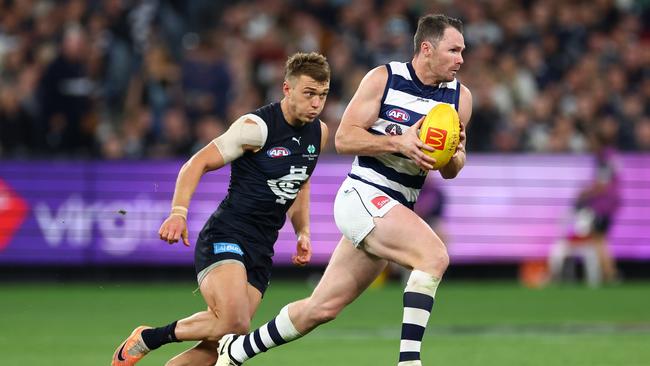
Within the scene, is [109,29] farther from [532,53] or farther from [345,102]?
[532,53]

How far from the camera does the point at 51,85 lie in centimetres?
1884

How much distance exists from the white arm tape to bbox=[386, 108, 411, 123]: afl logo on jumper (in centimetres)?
86

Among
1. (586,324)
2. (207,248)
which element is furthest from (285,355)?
(586,324)

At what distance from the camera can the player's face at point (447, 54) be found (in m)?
8.38

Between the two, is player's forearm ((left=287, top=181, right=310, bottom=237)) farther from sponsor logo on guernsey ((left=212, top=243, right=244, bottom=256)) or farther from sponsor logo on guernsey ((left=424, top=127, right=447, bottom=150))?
sponsor logo on guernsey ((left=424, top=127, right=447, bottom=150))

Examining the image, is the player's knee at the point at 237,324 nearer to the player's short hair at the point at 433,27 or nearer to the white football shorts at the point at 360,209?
the white football shorts at the point at 360,209

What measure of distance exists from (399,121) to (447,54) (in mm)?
540

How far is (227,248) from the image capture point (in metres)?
8.58

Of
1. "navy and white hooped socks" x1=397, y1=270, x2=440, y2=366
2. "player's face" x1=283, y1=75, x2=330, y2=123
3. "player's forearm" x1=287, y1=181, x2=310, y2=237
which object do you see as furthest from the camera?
"player's forearm" x1=287, y1=181, x2=310, y2=237

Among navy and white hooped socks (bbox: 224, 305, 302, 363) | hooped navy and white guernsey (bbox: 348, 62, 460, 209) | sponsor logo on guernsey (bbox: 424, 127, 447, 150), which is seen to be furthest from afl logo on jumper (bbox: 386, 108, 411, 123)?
navy and white hooped socks (bbox: 224, 305, 302, 363)

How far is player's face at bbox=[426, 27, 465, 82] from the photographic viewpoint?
838cm

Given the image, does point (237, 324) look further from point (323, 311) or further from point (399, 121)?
point (399, 121)

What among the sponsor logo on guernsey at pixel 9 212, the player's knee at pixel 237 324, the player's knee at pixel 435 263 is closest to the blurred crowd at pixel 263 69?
the sponsor logo on guernsey at pixel 9 212

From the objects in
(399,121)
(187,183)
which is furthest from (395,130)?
(187,183)
